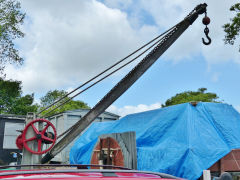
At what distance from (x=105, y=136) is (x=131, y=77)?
2.13 m

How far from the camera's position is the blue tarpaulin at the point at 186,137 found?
280 inches

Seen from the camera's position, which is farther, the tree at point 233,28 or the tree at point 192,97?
the tree at point 192,97

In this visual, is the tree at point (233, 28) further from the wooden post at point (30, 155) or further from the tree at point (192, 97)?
the tree at point (192, 97)

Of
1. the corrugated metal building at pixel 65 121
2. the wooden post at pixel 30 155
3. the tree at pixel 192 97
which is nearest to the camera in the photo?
the wooden post at pixel 30 155

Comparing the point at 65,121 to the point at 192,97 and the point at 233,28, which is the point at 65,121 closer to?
the point at 233,28

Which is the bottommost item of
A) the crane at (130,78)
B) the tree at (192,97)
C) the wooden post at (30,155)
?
the wooden post at (30,155)

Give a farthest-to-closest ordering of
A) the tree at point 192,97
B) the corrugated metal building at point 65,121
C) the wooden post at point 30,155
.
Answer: the tree at point 192,97, the corrugated metal building at point 65,121, the wooden post at point 30,155

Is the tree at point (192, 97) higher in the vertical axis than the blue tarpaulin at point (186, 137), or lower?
higher

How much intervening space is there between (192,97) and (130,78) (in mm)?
28716

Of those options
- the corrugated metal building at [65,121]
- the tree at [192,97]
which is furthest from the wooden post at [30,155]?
the tree at [192,97]

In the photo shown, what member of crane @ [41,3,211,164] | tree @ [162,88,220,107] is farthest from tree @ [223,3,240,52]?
tree @ [162,88,220,107]

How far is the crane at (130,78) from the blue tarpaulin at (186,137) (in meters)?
1.23

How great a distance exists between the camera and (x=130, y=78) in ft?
31.1

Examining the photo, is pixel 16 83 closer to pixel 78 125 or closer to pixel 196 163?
pixel 78 125
